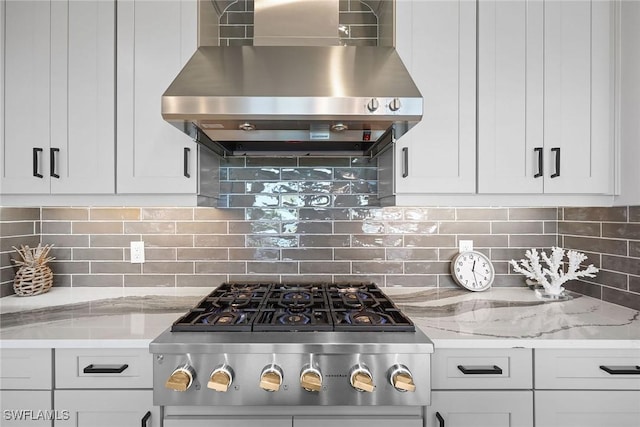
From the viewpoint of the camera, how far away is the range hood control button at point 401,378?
111cm

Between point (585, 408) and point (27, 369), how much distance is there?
78.1 inches

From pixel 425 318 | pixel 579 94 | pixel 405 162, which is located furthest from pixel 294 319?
pixel 579 94

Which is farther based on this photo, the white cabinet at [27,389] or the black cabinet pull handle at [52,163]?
the black cabinet pull handle at [52,163]

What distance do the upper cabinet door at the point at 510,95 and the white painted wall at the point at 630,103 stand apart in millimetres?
339

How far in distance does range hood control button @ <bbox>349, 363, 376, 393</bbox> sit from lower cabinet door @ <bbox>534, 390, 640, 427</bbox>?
0.64 metres

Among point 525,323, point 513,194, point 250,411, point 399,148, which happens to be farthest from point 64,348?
point 513,194

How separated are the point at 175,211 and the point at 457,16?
→ 5.62ft

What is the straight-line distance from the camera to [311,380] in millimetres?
1120

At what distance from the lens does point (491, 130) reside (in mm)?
1628

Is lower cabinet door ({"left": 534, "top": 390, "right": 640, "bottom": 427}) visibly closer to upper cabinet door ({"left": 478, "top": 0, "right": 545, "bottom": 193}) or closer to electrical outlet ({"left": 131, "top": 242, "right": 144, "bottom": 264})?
upper cabinet door ({"left": 478, "top": 0, "right": 545, "bottom": 193})

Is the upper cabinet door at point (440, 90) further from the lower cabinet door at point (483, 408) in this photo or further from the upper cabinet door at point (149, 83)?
the upper cabinet door at point (149, 83)

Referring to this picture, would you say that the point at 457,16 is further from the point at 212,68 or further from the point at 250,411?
the point at 250,411

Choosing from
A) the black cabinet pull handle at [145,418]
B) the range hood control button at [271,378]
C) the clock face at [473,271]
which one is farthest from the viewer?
the clock face at [473,271]

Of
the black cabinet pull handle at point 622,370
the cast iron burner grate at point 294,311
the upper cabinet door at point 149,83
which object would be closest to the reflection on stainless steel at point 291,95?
the upper cabinet door at point 149,83
